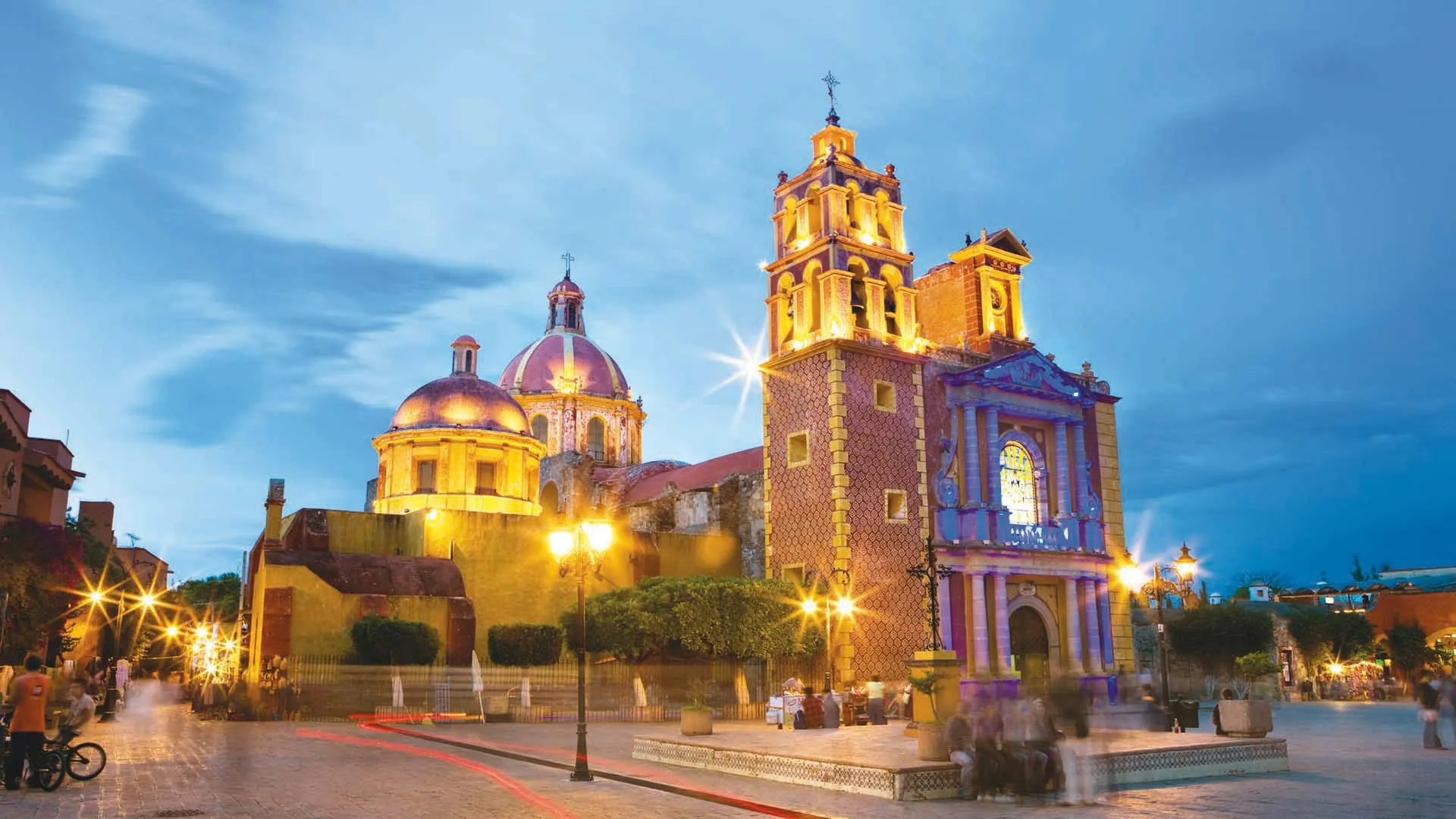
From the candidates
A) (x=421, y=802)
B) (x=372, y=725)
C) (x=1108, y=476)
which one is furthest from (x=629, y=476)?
(x=421, y=802)

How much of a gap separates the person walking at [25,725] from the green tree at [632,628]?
16826 millimetres

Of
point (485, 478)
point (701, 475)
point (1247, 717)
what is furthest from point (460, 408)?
point (1247, 717)

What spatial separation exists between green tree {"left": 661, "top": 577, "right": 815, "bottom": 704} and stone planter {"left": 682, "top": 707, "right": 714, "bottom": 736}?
1085cm

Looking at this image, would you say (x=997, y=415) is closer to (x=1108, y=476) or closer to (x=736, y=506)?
(x=1108, y=476)

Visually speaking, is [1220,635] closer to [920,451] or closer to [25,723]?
[920,451]

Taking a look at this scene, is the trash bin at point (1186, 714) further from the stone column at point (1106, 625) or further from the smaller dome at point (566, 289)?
the smaller dome at point (566, 289)

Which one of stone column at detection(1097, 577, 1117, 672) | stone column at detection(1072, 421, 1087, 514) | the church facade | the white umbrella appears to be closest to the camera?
the white umbrella

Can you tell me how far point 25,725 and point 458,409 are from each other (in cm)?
→ 2901

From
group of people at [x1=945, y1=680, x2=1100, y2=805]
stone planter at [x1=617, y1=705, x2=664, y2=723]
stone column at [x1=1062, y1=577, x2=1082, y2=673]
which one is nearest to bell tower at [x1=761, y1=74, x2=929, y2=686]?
stone planter at [x1=617, y1=705, x2=664, y2=723]

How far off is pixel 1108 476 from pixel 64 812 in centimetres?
2987

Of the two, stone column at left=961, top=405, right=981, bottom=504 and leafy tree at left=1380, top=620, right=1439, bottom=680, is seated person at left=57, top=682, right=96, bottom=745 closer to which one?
stone column at left=961, top=405, right=981, bottom=504

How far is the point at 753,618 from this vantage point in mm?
28219

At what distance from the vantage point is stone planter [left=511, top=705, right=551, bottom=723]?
26.2 meters

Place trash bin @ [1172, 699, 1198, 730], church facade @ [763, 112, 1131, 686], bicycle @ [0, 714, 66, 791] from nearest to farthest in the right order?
bicycle @ [0, 714, 66, 791]
trash bin @ [1172, 699, 1198, 730]
church facade @ [763, 112, 1131, 686]
